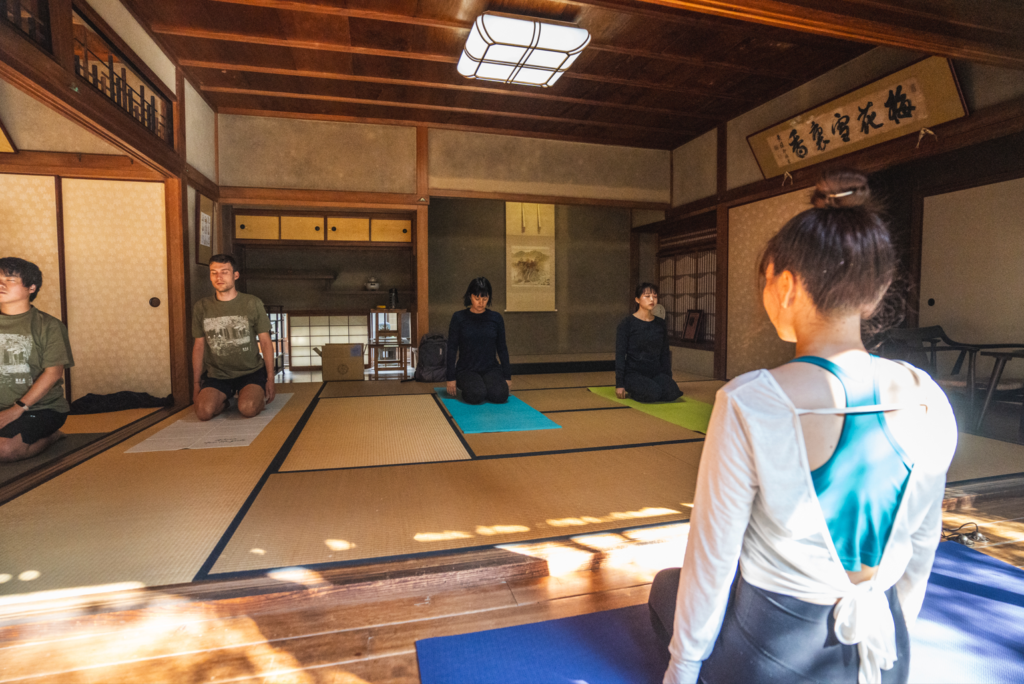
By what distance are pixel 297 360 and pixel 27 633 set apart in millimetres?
5952

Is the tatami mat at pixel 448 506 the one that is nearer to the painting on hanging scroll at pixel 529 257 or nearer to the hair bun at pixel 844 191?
the hair bun at pixel 844 191

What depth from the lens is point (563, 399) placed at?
4410mm

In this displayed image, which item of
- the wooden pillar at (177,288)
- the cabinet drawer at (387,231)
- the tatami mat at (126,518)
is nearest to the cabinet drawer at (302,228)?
the cabinet drawer at (387,231)

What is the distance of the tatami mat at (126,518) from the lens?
1.55 metres

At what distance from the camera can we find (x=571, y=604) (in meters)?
Result: 1.53

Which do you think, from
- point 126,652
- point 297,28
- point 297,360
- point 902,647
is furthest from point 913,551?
point 297,360

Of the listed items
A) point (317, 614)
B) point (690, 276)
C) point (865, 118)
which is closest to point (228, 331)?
point (317, 614)

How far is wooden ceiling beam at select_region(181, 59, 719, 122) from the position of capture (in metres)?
4.23

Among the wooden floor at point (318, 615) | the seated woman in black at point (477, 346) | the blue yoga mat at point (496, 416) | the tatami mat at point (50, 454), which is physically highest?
the seated woman in black at point (477, 346)

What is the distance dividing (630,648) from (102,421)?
3912 millimetres

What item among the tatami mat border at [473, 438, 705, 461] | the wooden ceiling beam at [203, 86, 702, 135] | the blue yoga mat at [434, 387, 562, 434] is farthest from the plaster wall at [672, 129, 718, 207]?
the tatami mat border at [473, 438, 705, 461]

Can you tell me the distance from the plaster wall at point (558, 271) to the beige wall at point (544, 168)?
1.67 meters

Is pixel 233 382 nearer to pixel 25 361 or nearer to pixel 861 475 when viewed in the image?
pixel 25 361

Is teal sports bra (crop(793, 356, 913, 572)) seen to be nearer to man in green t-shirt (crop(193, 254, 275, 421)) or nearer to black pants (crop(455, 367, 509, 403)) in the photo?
black pants (crop(455, 367, 509, 403))
